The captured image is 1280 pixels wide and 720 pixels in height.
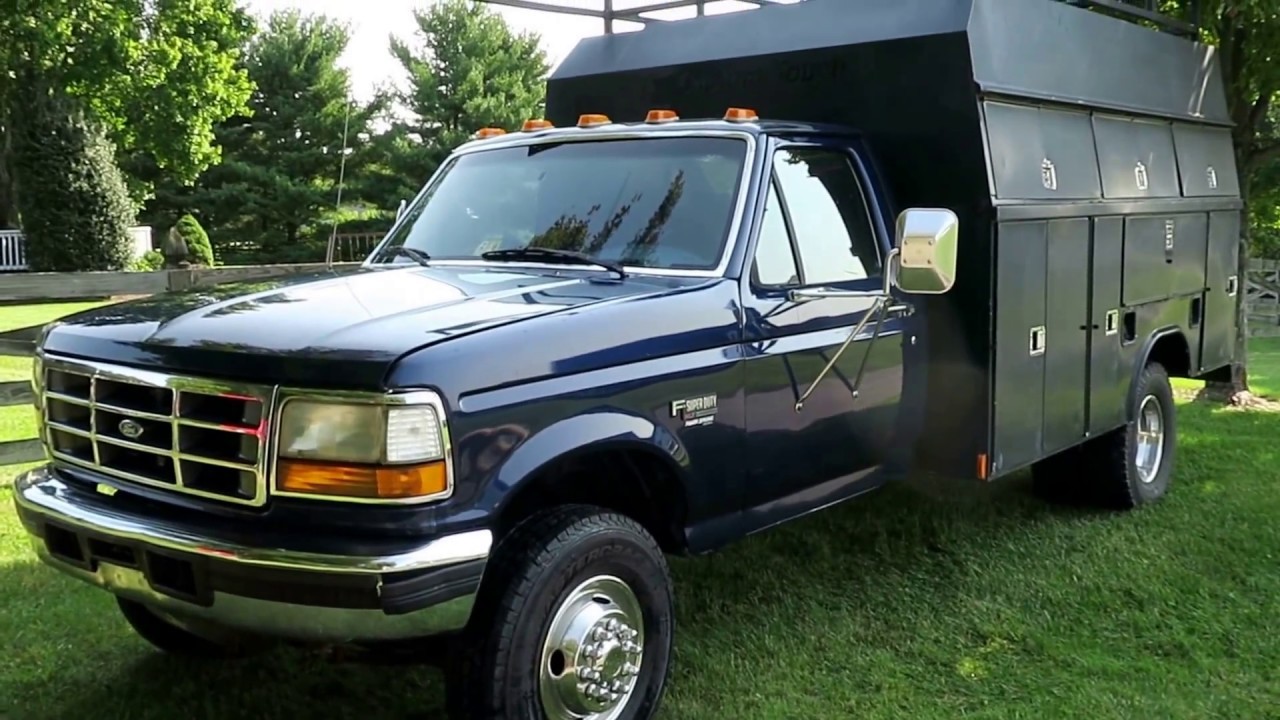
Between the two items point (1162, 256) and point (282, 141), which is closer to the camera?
point (1162, 256)

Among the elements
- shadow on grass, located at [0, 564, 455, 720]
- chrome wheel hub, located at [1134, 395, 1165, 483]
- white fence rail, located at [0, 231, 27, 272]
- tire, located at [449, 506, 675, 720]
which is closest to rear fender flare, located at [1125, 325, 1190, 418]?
chrome wheel hub, located at [1134, 395, 1165, 483]

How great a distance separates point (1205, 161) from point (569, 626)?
231 inches

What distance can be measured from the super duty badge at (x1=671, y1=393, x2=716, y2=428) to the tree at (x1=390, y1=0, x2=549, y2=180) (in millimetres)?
34516

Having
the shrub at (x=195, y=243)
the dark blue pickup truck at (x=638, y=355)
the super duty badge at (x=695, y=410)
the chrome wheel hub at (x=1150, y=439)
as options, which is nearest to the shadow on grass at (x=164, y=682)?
the dark blue pickup truck at (x=638, y=355)

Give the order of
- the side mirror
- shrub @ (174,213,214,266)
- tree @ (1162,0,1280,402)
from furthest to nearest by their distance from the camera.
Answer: shrub @ (174,213,214,266) < tree @ (1162,0,1280,402) < the side mirror

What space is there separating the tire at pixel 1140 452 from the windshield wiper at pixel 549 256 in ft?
12.1

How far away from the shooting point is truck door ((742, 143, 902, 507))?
4.23m

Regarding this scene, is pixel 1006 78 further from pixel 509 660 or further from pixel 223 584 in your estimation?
pixel 223 584

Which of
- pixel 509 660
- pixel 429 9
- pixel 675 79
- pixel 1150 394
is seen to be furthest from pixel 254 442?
pixel 429 9

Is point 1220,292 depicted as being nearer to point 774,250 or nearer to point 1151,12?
point 1151,12

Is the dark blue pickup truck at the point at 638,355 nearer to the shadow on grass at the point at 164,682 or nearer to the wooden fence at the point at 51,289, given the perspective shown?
the shadow on grass at the point at 164,682

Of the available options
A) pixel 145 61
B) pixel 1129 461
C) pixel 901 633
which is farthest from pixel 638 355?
pixel 145 61

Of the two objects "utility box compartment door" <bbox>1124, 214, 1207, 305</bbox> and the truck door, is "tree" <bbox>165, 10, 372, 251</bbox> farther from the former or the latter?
the truck door

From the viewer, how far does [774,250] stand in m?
4.41
